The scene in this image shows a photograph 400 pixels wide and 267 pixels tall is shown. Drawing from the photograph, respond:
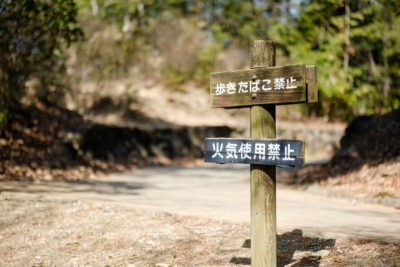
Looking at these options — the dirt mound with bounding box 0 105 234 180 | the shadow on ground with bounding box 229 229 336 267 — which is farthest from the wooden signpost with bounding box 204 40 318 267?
the dirt mound with bounding box 0 105 234 180

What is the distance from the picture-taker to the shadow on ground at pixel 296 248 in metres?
4.89

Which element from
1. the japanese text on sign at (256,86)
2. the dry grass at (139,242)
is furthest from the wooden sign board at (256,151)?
the dry grass at (139,242)

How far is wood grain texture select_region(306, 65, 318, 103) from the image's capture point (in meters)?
3.81

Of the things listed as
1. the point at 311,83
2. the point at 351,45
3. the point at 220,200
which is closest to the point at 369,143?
the point at 351,45

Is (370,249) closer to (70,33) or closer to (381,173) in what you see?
(381,173)

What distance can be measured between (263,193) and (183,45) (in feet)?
69.8

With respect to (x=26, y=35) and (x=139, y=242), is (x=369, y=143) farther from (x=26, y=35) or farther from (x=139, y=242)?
(x=26, y=35)

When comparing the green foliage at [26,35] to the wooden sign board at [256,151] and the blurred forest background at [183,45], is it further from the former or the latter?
the wooden sign board at [256,151]

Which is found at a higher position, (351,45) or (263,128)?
(351,45)

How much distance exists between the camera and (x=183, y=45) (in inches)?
958

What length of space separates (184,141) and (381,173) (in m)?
11.1

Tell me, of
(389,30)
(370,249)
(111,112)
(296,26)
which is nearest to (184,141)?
(111,112)

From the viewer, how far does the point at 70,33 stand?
11727mm

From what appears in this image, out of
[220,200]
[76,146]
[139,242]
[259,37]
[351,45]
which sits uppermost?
[259,37]
